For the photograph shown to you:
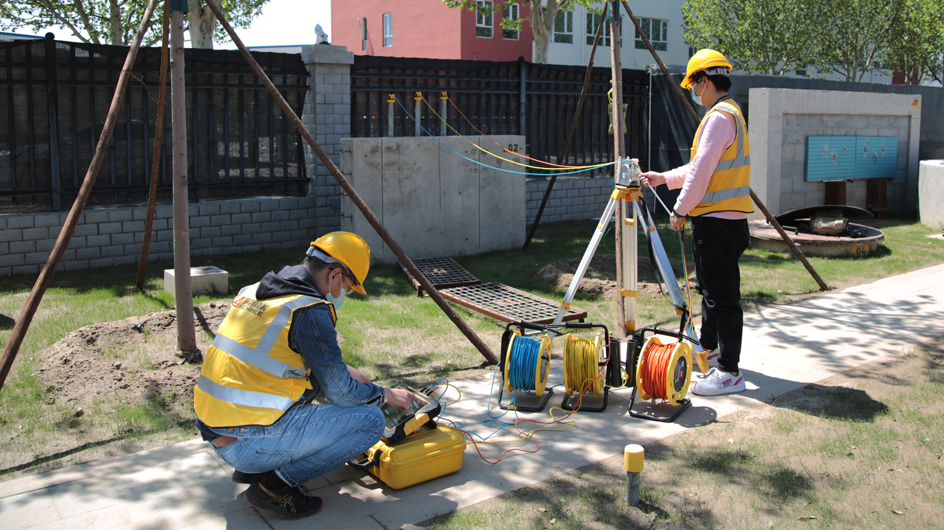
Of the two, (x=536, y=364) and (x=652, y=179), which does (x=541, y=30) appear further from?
(x=536, y=364)

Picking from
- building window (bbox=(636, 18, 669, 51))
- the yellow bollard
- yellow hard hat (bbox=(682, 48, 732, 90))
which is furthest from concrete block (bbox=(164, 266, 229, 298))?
building window (bbox=(636, 18, 669, 51))

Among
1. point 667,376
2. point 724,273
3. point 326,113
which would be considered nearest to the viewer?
point 667,376

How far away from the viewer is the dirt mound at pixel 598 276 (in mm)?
8016

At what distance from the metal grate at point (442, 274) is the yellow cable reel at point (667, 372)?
356 centimetres

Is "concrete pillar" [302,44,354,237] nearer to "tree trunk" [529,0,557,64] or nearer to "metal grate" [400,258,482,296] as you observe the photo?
"metal grate" [400,258,482,296]

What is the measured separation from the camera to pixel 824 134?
43.1ft

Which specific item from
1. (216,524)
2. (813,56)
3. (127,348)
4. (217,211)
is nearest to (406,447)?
(216,524)

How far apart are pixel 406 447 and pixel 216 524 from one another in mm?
957

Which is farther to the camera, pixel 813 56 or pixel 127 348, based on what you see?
pixel 813 56

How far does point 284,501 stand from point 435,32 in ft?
97.6

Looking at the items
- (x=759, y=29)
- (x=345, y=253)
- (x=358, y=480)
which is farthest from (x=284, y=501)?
(x=759, y=29)

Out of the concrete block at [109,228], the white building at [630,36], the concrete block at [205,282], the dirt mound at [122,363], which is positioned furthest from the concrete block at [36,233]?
the white building at [630,36]

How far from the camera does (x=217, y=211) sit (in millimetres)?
9984

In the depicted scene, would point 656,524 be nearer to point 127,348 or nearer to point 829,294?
point 127,348
